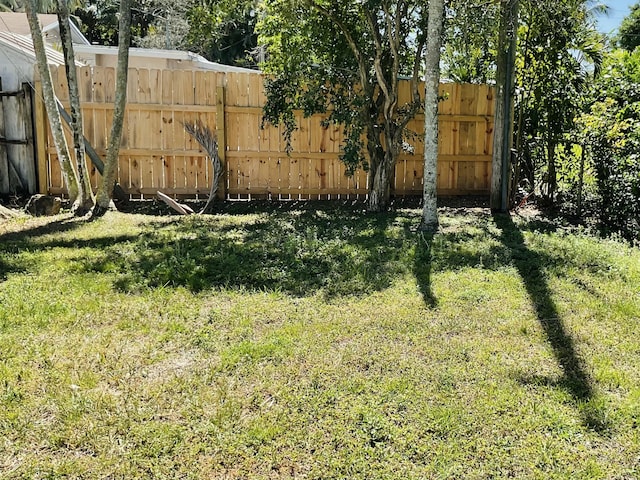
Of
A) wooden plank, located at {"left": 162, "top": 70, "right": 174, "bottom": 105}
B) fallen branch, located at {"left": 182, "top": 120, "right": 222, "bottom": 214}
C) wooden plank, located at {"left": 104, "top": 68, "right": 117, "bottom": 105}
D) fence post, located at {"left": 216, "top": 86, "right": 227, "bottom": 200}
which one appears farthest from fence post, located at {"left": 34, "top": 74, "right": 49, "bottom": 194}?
fence post, located at {"left": 216, "top": 86, "right": 227, "bottom": 200}

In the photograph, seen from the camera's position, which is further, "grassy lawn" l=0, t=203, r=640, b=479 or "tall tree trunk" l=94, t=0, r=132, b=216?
"tall tree trunk" l=94, t=0, r=132, b=216

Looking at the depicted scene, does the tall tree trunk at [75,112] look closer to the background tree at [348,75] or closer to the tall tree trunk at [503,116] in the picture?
the background tree at [348,75]

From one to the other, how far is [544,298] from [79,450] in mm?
3068

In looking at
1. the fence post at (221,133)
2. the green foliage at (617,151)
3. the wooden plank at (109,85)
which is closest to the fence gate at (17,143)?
the wooden plank at (109,85)

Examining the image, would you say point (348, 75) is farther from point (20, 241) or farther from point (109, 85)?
point (20, 241)

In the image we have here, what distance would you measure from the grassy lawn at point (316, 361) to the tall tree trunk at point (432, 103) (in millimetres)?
1013

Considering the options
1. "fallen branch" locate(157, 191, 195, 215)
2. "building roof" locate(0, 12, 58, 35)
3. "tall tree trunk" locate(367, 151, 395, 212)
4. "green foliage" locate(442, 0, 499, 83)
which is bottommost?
"fallen branch" locate(157, 191, 195, 215)

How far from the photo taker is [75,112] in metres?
6.84

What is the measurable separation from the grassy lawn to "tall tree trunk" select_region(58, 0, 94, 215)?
1749 mm

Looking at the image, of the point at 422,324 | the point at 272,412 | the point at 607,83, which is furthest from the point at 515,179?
the point at 272,412

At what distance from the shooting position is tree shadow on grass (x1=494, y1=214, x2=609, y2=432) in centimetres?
254

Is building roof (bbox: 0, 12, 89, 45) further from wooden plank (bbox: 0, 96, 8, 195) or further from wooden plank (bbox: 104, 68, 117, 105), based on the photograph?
wooden plank (bbox: 104, 68, 117, 105)

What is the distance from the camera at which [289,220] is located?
693 centimetres

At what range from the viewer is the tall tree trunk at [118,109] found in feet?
22.0
